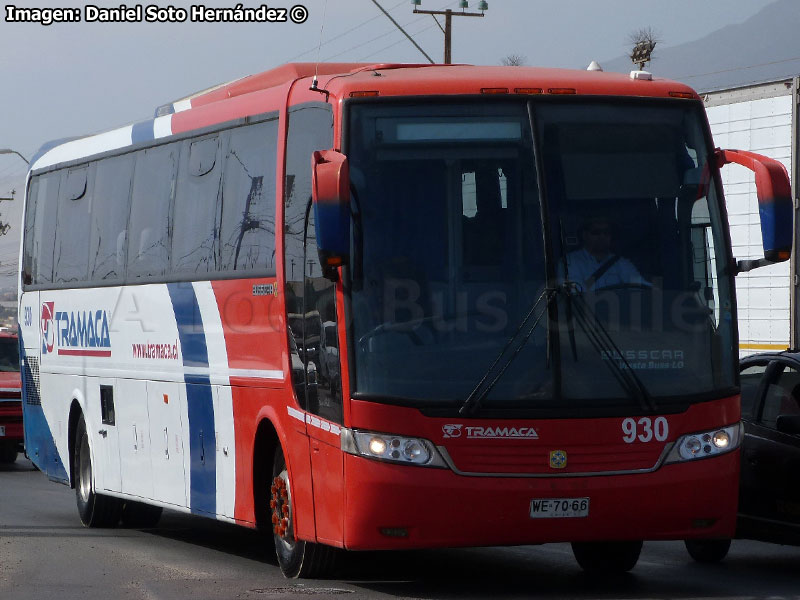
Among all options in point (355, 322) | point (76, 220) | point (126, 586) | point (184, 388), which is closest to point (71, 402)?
point (76, 220)

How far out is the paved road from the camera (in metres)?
9.91

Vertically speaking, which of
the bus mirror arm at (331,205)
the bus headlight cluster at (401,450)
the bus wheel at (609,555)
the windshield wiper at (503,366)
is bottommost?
the bus wheel at (609,555)

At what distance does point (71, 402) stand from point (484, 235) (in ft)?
25.1

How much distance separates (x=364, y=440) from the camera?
916cm

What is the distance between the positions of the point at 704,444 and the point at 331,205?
2.67m

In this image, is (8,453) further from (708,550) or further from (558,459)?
A: (558,459)

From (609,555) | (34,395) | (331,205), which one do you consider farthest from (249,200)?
(34,395)

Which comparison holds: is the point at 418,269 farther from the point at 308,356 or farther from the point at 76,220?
the point at 76,220

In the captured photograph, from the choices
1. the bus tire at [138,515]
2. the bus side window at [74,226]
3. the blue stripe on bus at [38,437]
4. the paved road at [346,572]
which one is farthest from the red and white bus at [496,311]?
the blue stripe on bus at [38,437]

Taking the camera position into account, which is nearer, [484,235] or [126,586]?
[484,235]

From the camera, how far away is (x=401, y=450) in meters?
9.12

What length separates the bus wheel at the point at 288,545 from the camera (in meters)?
10.3

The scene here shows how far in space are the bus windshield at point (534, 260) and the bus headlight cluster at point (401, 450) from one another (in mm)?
238

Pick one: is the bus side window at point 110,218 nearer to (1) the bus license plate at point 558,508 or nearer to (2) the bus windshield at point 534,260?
(2) the bus windshield at point 534,260
